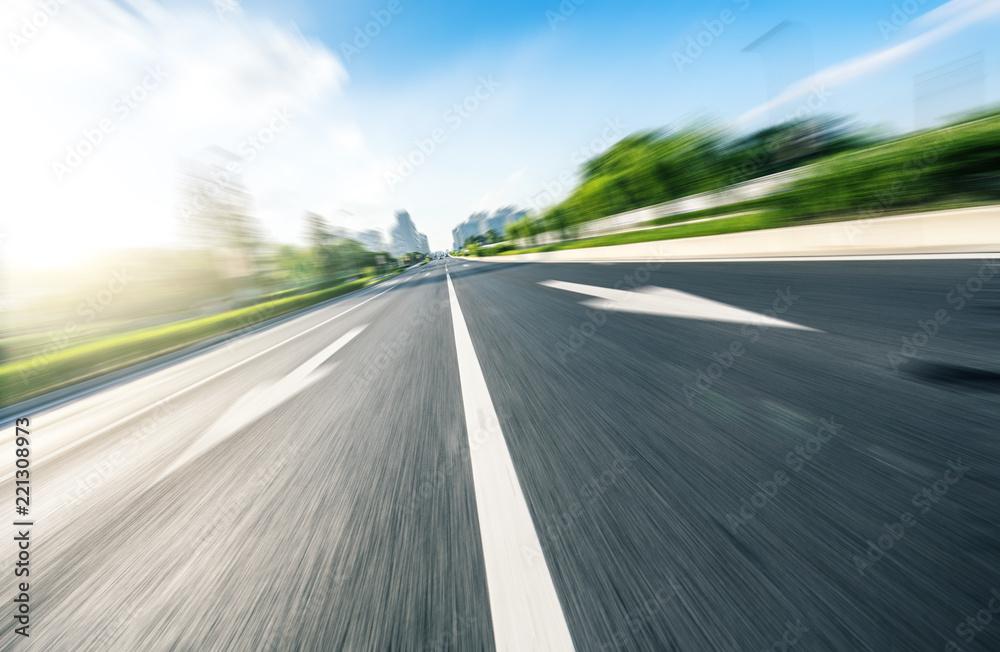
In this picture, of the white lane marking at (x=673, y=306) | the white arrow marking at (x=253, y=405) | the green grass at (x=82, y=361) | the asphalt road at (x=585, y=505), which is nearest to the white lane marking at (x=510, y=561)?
the asphalt road at (x=585, y=505)

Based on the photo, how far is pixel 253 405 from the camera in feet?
11.0

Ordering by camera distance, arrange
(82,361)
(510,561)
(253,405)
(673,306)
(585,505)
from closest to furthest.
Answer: (510,561) → (585,505) → (253,405) → (673,306) → (82,361)

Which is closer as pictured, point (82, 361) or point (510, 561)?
point (510, 561)

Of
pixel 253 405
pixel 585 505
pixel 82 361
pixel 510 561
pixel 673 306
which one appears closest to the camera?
pixel 510 561

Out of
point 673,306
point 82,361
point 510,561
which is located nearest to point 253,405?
point 510,561

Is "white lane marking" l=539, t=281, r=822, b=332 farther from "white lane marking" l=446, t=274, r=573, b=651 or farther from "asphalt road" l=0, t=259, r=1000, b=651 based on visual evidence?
"white lane marking" l=446, t=274, r=573, b=651

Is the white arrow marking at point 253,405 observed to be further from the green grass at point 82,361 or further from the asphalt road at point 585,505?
the green grass at point 82,361

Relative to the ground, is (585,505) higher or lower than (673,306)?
higher

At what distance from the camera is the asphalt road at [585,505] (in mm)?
987

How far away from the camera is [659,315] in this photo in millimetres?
3877

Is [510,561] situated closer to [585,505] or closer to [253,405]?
[585,505]

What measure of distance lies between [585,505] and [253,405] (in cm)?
353

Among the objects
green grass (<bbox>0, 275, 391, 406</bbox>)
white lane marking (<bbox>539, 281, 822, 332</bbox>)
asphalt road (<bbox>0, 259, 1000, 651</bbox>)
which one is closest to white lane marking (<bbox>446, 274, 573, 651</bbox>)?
asphalt road (<bbox>0, 259, 1000, 651</bbox>)

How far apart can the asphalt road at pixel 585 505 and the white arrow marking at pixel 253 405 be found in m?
0.04
